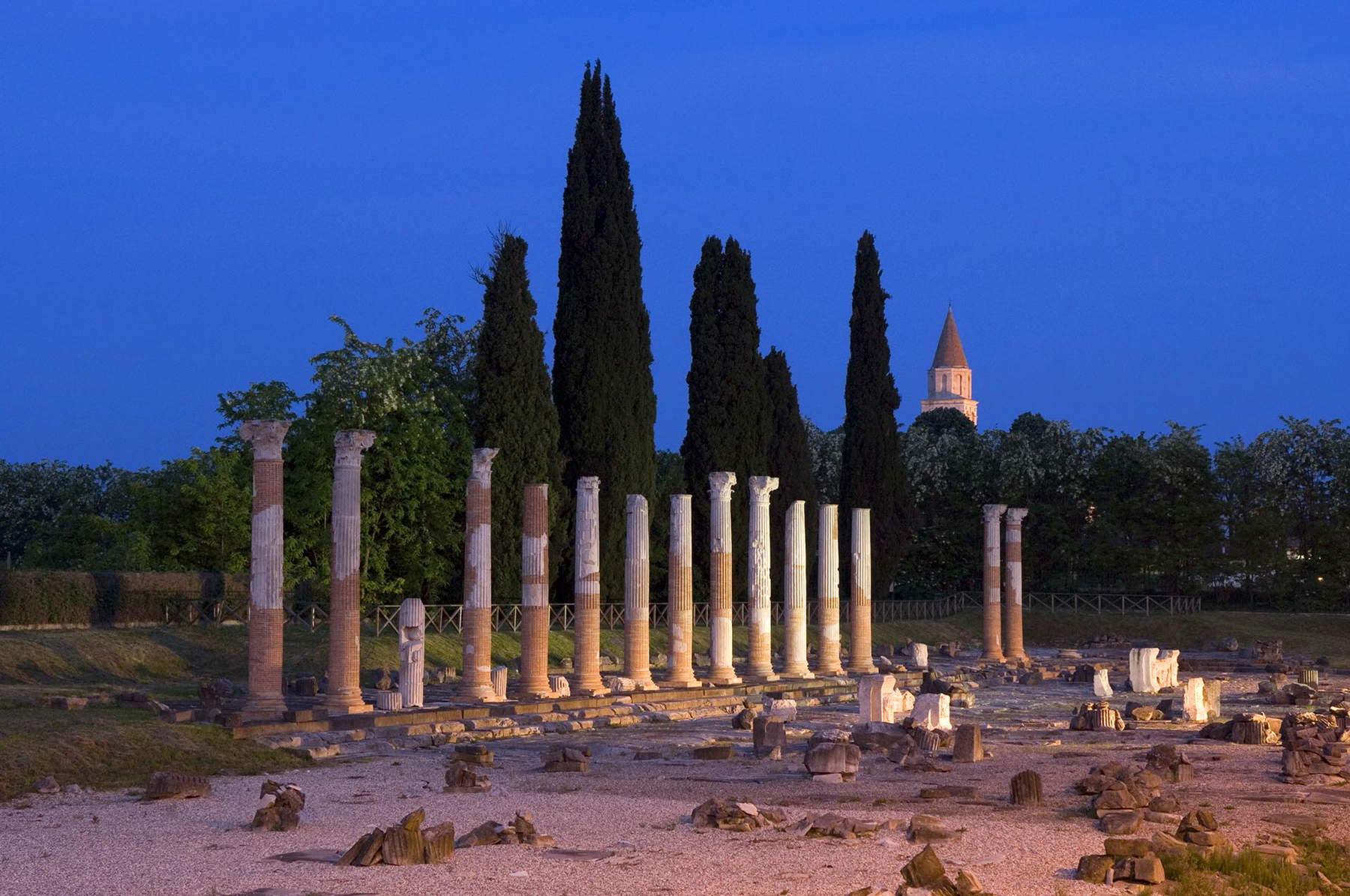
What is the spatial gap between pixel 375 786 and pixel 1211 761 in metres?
12.2

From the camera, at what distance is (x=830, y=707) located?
35.9 meters

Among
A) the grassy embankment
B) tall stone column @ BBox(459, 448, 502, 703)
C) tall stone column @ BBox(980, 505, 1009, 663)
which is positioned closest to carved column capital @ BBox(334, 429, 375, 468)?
tall stone column @ BBox(459, 448, 502, 703)

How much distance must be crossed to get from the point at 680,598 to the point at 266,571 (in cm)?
1311

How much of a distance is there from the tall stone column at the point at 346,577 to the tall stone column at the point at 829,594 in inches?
684

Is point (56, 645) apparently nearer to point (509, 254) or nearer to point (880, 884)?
point (509, 254)

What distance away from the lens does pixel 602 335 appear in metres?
51.9

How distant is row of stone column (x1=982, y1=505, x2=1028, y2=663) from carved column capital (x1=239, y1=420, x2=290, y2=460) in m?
30.5

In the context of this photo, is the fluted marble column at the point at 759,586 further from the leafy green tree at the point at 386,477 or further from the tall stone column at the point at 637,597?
the leafy green tree at the point at 386,477

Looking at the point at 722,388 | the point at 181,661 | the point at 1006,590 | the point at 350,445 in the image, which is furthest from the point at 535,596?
the point at 722,388

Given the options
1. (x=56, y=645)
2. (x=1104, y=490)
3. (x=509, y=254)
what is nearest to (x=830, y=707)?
(x=56, y=645)

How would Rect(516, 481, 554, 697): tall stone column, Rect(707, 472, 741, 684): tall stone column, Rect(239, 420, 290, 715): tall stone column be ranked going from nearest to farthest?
Rect(239, 420, 290, 715): tall stone column
Rect(516, 481, 554, 697): tall stone column
Rect(707, 472, 741, 684): tall stone column

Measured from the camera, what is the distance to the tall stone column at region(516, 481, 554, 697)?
106 feet

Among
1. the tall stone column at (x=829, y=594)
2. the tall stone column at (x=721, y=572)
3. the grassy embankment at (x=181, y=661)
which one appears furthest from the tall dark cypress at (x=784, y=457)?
the tall stone column at (x=721, y=572)

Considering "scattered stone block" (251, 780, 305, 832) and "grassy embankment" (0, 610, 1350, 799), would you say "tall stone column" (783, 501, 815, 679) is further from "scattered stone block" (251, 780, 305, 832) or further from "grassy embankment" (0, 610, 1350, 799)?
"scattered stone block" (251, 780, 305, 832)
